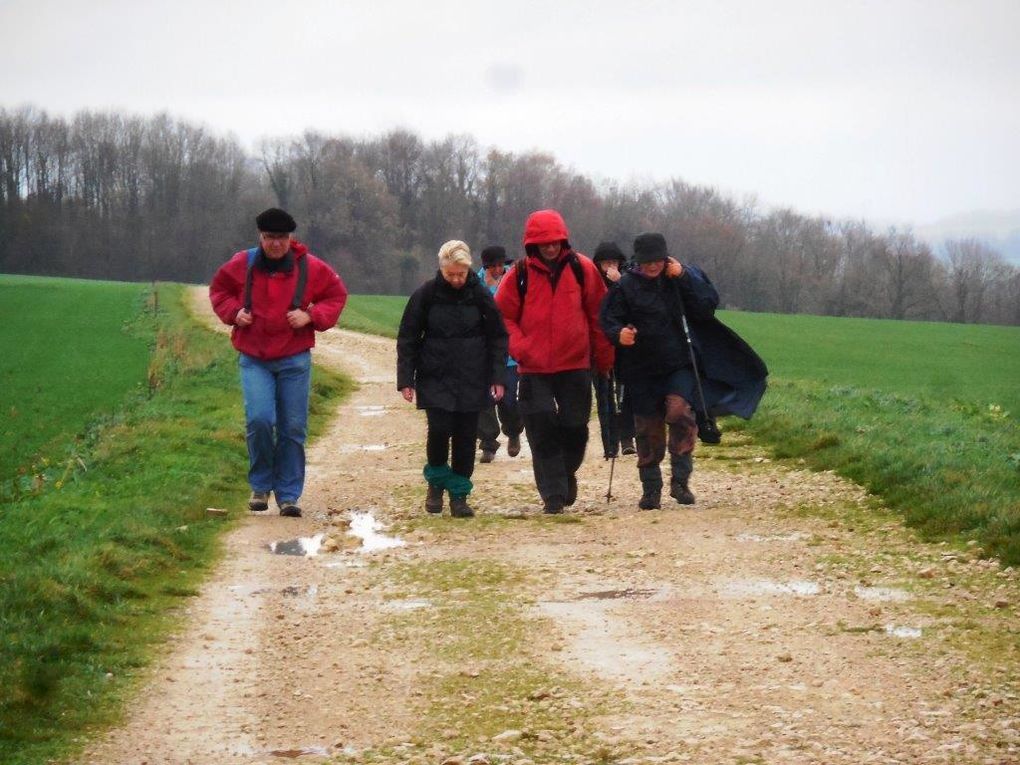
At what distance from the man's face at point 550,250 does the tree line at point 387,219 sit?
8476 centimetres

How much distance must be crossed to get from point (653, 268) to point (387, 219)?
9292 cm

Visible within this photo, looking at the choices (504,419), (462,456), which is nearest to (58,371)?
(504,419)

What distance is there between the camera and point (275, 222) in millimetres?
10383

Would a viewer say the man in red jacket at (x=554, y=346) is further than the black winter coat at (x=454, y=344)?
Yes

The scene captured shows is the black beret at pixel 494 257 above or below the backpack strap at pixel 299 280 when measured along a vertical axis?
above

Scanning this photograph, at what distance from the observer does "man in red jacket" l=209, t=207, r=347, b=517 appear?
10539 mm

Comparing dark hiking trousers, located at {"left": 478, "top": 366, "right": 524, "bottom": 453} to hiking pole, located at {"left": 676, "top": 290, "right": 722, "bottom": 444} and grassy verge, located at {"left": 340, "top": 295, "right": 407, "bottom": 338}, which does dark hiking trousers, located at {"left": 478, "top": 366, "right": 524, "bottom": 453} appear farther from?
grassy verge, located at {"left": 340, "top": 295, "right": 407, "bottom": 338}

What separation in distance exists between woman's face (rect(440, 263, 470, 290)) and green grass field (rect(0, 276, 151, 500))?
6530 millimetres

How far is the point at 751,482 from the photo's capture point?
39.0ft

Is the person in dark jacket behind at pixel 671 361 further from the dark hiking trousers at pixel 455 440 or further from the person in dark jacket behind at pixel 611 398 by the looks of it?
the dark hiking trousers at pixel 455 440

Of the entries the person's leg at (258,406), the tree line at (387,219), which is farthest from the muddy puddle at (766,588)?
the tree line at (387,219)

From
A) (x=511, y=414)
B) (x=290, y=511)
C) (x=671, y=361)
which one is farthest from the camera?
(x=511, y=414)

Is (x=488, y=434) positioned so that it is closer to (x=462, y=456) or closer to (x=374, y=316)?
(x=462, y=456)

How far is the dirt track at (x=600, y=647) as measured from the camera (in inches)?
204
